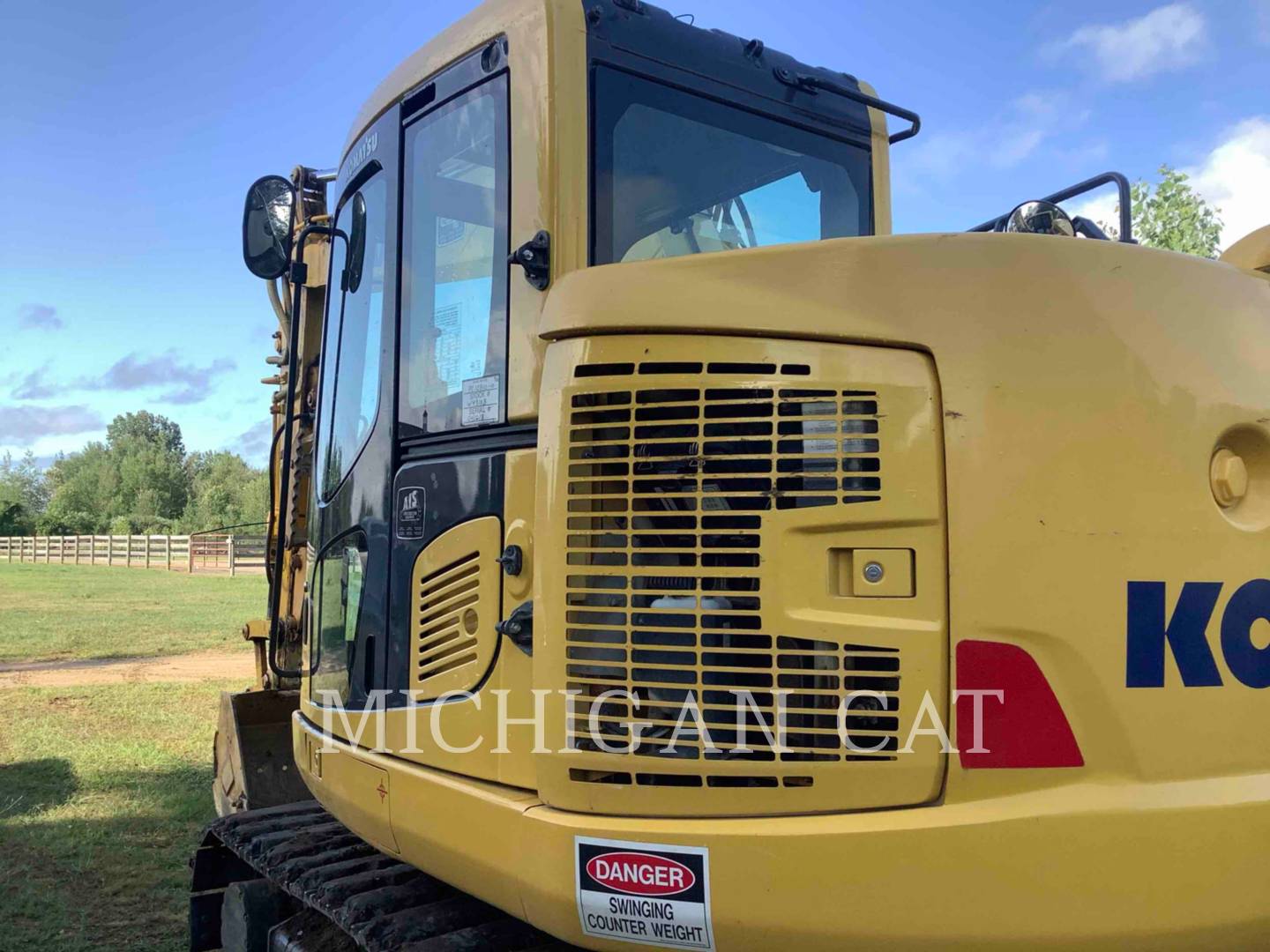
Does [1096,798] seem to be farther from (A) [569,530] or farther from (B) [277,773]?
(B) [277,773]

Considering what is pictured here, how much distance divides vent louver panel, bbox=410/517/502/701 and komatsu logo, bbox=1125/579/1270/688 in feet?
4.44

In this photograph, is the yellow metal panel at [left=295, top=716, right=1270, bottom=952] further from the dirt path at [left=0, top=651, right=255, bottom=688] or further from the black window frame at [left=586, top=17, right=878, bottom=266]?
the dirt path at [left=0, top=651, right=255, bottom=688]

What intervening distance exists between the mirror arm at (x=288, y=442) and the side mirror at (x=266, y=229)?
4.4 inches

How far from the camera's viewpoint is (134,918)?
215 inches

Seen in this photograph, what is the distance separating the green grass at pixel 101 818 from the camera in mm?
5383

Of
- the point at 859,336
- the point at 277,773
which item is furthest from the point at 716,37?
the point at 277,773

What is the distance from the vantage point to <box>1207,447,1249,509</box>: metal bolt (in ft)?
6.46

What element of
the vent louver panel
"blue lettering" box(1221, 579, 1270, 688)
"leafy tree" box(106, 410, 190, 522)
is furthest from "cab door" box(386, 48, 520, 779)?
"leafy tree" box(106, 410, 190, 522)

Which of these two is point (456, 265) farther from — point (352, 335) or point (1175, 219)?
point (1175, 219)

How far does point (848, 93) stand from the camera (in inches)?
131

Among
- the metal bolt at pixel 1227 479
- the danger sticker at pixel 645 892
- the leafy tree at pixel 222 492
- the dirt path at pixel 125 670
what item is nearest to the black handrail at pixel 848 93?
the metal bolt at pixel 1227 479

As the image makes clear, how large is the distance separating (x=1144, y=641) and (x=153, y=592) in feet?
103

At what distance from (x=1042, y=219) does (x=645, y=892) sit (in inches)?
79.2

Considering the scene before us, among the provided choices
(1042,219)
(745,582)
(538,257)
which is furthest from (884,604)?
(1042,219)
